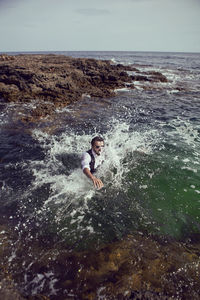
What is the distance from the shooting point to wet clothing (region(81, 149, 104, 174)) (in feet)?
18.6

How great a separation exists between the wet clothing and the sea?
0.57 metres

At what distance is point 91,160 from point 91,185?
0.88m

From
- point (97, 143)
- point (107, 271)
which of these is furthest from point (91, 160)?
point (107, 271)

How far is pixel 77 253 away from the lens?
13.0 feet

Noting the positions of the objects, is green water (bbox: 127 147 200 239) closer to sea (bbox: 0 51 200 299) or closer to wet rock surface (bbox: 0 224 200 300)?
sea (bbox: 0 51 200 299)

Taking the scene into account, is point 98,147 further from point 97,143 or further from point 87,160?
point 87,160

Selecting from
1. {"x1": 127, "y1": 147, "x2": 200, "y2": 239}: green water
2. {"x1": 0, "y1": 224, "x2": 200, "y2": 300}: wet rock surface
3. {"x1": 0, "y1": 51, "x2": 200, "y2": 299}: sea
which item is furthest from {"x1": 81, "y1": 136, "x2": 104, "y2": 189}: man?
{"x1": 0, "y1": 224, "x2": 200, "y2": 300}: wet rock surface

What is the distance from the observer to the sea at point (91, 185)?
14.7 ft

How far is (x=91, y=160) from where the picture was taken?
583 centimetres

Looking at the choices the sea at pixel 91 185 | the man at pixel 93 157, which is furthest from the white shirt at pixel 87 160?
the sea at pixel 91 185

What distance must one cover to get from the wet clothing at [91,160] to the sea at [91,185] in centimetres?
57

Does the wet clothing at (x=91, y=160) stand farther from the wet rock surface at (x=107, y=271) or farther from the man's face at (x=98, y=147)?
the wet rock surface at (x=107, y=271)

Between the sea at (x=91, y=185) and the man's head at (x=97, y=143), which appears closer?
the sea at (x=91, y=185)

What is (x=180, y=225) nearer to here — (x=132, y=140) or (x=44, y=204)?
(x=44, y=204)
